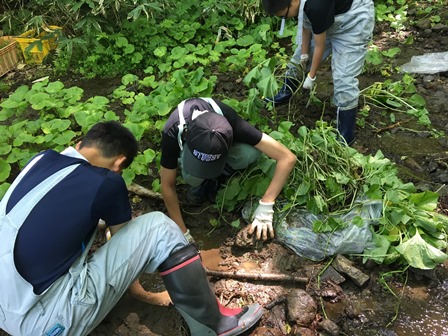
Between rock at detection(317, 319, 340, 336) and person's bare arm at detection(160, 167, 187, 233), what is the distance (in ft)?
3.77

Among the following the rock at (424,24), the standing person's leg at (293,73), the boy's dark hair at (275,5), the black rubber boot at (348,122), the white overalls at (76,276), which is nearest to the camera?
the white overalls at (76,276)

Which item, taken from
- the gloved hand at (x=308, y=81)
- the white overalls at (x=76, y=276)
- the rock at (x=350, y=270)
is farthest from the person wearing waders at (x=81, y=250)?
the gloved hand at (x=308, y=81)

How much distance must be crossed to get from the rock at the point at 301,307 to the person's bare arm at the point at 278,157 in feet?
2.36

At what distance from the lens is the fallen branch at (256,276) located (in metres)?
2.70

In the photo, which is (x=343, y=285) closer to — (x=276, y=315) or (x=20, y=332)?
(x=276, y=315)

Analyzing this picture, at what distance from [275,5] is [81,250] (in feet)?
8.02

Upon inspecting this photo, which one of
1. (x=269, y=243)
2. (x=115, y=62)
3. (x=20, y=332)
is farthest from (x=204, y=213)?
(x=115, y=62)

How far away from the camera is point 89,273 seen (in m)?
2.13

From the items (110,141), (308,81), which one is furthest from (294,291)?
(308,81)

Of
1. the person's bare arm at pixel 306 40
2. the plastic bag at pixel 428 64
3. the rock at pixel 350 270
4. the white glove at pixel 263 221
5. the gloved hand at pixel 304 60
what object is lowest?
the rock at pixel 350 270

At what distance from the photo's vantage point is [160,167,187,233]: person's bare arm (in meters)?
2.71

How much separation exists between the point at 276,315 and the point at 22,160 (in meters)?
2.39

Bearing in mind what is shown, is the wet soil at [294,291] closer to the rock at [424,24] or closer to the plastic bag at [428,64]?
the plastic bag at [428,64]

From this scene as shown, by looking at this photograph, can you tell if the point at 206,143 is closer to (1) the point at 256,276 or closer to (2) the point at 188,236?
(2) the point at 188,236
